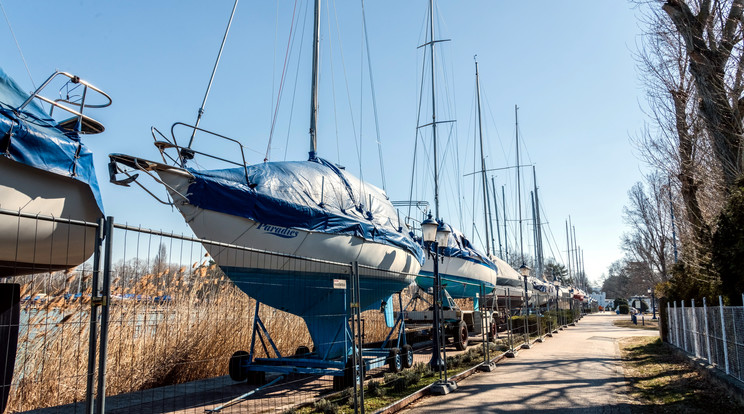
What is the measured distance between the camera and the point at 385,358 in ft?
36.4

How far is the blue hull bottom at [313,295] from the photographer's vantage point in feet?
28.1

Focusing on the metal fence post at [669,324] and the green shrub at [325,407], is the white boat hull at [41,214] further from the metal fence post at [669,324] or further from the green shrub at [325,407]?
the metal fence post at [669,324]

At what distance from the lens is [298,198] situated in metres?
9.47

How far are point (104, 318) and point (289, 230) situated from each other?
5186 mm

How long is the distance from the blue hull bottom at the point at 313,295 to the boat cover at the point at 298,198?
94 cm

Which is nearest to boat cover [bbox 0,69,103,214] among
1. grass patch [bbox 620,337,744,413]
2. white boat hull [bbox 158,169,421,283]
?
white boat hull [bbox 158,169,421,283]

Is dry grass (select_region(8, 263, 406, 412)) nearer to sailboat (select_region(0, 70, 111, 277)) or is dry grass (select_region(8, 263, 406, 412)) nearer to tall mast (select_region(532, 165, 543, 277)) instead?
sailboat (select_region(0, 70, 111, 277))

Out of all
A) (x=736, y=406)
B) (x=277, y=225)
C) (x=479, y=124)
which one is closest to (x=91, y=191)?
(x=277, y=225)

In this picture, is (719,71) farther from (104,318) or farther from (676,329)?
(104,318)

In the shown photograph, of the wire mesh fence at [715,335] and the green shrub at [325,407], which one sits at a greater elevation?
the wire mesh fence at [715,335]

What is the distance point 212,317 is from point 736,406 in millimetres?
9626

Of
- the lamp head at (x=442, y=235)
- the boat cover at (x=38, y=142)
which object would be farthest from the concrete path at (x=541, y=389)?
the boat cover at (x=38, y=142)

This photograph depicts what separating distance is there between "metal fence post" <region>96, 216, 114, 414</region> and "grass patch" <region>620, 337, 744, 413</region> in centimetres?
816

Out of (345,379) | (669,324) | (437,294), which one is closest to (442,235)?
(437,294)
